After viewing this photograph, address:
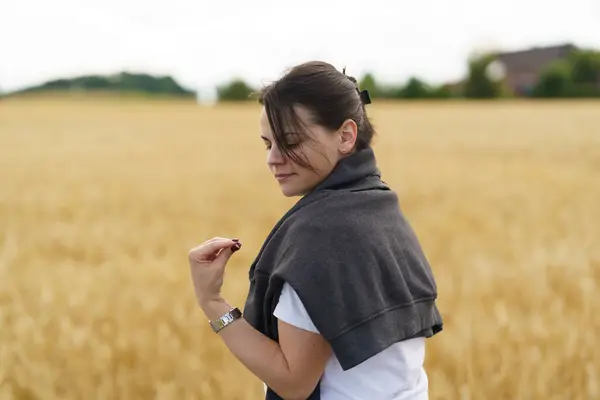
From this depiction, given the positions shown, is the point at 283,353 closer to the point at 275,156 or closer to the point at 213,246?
the point at 213,246

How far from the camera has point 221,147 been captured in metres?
15.5

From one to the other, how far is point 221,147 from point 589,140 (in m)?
7.59

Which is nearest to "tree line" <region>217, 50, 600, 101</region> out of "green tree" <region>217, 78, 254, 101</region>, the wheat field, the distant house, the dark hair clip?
"green tree" <region>217, 78, 254, 101</region>

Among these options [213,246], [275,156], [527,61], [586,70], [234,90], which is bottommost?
[527,61]

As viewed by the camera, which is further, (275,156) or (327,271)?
(275,156)

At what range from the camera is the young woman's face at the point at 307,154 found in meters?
1.41

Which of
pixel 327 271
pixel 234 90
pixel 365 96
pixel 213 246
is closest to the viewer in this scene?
pixel 327 271

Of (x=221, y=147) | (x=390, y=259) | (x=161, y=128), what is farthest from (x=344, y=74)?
(x=161, y=128)

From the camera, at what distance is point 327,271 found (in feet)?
4.39

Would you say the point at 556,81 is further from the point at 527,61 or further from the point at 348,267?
the point at 348,267

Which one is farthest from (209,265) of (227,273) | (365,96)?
(227,273)

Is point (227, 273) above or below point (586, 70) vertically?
above

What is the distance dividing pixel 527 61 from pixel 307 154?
220 ft

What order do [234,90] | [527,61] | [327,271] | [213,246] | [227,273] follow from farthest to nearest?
[527,61], [234,90], [227,273], [213,246], [327,271]
